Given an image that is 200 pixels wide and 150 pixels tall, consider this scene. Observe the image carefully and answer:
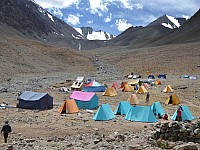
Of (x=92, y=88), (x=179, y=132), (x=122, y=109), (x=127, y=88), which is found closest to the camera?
(x=179, y=132)

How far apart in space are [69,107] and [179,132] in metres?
12.0

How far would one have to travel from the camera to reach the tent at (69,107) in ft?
78.4

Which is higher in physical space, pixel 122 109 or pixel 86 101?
pixel 86 101

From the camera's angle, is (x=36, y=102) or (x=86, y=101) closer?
(x=36, y=102)

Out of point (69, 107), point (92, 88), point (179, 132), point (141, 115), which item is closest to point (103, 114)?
point (141, 115)

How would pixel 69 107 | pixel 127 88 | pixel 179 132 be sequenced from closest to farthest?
pixel 179 132, pixel 69 107, pixel 127 88

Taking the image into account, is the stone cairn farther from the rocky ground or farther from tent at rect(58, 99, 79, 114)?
tent at rect(58, 99, 79, 114)

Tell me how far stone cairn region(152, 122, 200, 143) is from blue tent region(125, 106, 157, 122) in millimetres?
7754

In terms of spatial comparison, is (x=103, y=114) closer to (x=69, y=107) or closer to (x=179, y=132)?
(x=69, y=107)

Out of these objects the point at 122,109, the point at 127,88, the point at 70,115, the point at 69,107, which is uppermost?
the point at 127,88

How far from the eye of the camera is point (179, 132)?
43.5 ft

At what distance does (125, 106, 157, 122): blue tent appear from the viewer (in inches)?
847

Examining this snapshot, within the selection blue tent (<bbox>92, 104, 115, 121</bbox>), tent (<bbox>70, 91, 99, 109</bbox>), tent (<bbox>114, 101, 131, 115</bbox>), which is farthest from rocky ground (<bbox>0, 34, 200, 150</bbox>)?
tent (<bbox>70, 91, 99, 109</bbox>)

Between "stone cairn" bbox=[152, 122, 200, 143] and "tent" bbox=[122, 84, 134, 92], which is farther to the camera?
"tent" bbox=[122, 84, 134, 92]
